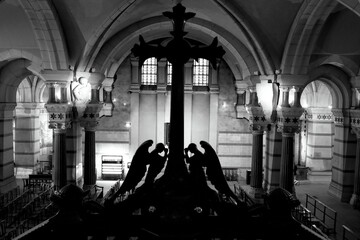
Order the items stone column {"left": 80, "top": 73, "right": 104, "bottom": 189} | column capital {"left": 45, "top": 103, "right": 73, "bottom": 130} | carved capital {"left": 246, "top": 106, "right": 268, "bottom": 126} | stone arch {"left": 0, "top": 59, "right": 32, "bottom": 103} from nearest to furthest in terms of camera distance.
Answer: column capital {"left": 45, "top": 103, "right": 73, "bottom": 130} → stone column {"left": 80, "top": 73, "right": 104, "bottom": 189} → carved capital {"left": 246, "top": 106, "right": 268, "bottom": 126} → stone arch {"left": 0, "top": 59, "right": 32, "bottom": 103}

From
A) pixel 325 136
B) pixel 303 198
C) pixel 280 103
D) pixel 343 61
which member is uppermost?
pixel 343 61

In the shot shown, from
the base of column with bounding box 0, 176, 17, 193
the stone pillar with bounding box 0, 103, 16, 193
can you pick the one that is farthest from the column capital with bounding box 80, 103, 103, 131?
the base of column with bounding box 0, 176, 17, 193

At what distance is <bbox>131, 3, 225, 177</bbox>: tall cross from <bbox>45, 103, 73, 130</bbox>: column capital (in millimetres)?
9917

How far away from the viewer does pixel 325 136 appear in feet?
73.8

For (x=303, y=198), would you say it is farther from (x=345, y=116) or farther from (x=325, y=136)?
(x=325, y=136)

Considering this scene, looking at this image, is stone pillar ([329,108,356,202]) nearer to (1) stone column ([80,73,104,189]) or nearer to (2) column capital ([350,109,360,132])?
(2) column capital ([350,109,360,132])

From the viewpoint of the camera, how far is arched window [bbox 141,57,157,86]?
23.4 metres

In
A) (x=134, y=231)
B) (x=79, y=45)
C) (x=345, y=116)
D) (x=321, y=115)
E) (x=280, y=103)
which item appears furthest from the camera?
(x=321, y=115)

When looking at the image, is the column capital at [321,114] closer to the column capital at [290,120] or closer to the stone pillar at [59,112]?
the column capital at [290,120]

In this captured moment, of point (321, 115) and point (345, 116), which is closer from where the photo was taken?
point (345, 116)

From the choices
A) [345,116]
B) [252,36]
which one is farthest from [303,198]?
[252,36]

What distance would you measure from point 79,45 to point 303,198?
41.3 ft

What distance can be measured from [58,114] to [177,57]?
1024cm

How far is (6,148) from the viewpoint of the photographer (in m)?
17.8
